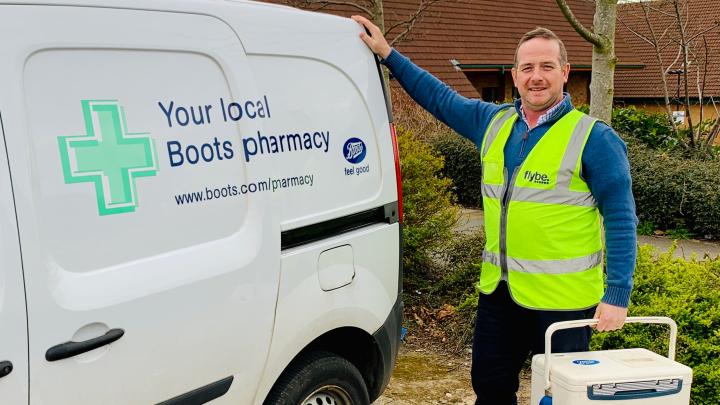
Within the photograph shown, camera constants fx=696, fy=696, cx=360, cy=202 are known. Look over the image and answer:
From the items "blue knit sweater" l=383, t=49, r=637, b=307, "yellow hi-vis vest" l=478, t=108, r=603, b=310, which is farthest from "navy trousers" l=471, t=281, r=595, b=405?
"blue knit sweater" l=383, t=49, r=637, b=307

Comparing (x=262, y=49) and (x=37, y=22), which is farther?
(x=262, y=49)

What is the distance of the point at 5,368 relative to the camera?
1.76 metres

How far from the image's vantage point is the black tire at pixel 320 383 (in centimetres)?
261

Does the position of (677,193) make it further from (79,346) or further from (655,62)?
(655,62)

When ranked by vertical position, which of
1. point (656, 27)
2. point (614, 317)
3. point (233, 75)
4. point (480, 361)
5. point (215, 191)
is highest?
point (656, 27)

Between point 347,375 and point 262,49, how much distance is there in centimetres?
135

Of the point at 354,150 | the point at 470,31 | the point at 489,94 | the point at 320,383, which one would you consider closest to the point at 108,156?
the point at 354,150

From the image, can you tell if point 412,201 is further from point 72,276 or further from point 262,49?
point 72,276

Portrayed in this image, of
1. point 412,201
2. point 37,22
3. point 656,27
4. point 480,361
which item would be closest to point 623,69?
point 656,27

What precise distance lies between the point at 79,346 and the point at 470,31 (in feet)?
58.2

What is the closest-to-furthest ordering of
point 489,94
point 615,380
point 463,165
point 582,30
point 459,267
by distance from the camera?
point 615,380 < point 582,30 < point 459,267 < point 463,165 < point 489,94

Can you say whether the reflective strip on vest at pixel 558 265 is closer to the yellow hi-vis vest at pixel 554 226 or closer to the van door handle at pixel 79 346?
the yellow hi-vis vest at pixel 554 226

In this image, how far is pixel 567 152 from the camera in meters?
2.80

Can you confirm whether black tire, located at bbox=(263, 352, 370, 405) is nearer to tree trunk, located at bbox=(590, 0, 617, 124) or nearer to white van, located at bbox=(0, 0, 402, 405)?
white van, located at bbox=(0, 0, 402, 405)
